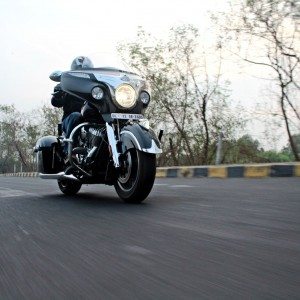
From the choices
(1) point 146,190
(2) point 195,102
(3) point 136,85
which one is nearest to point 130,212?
(1) point 146,190

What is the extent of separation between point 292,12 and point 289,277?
14450mm

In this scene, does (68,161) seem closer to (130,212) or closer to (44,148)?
(44,148)

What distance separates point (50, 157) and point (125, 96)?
5.50ft

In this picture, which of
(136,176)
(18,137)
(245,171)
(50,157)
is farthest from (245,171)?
(18,137)

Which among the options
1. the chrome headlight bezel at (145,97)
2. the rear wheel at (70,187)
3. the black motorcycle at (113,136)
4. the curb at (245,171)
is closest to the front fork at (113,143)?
the black motorcycle at (113,136)

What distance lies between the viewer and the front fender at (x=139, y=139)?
4098 mm

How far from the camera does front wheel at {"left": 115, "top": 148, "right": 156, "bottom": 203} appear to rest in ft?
13.6

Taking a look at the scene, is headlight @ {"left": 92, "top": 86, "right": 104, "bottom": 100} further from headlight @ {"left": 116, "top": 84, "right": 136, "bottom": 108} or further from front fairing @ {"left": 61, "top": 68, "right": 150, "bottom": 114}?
headlight @ {"left": 116, "top": 84, "right": 136, "bottom": 108}

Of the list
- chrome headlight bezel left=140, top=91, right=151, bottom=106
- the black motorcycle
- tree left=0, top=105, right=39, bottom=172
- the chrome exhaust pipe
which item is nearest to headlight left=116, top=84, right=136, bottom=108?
the black motorcycle

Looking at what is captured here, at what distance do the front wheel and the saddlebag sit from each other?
1.41 meters

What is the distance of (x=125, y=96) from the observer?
4578 millimetres

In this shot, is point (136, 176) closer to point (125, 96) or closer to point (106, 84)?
point (125, 96)

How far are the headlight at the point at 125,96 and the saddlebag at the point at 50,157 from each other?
151 centimetres

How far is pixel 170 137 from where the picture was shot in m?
26.0
